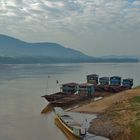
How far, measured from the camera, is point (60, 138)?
38.0 m

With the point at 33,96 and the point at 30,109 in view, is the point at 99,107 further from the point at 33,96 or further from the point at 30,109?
the point at 33,96

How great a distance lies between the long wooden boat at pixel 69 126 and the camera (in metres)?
34.7

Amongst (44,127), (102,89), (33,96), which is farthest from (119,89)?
(44,127)

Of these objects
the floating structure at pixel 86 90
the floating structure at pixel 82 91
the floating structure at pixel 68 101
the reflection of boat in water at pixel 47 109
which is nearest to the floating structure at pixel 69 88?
Answer: the floating structure at pixel 82 91

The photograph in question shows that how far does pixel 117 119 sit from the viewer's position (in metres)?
41.6

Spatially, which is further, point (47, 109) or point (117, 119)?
point (47, 109)

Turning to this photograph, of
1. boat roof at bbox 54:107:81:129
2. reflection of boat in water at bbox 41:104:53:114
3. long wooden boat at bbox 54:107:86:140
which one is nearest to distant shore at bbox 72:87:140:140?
boat roof at bbox 54:107:81:129

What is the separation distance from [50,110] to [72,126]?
17082 millimetres

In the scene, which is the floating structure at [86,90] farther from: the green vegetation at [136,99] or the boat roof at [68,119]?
the boat roof at [68,119]

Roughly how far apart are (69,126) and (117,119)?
7144mm

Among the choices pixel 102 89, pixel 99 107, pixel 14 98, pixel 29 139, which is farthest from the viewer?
pixel 102 89

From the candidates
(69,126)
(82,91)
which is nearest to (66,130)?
(69,126)

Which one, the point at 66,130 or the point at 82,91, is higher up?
the point at 82,91

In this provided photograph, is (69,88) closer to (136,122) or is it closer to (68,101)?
(68,101)
